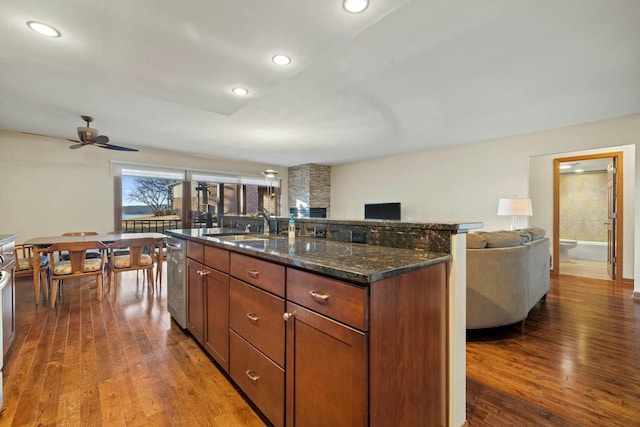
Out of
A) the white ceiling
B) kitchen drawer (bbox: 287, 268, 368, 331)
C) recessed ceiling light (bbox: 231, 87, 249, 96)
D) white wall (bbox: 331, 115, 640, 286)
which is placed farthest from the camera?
white wall (bbox: 331, 115, 640, 286)

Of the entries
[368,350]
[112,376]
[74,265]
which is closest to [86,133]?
[74,265]

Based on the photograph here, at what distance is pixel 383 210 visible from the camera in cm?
634

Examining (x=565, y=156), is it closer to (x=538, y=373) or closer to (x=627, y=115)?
(x=627, y=115)

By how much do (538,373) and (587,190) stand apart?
6422 mm

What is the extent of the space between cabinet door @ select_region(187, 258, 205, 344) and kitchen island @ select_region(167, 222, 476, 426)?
597 mm

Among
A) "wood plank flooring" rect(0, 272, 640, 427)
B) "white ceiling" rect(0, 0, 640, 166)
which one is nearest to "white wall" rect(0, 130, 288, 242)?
"white ceiling" rect(0, 0, 640, 166)

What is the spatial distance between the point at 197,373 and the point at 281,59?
94.6 inches

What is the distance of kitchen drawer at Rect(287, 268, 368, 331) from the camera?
37.2 inches

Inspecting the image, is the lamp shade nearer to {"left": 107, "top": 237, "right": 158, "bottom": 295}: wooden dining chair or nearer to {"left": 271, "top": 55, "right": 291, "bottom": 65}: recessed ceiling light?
{"left": 271, "top": 55, "right": 291, "bottom": 65}: recessed ceiling light

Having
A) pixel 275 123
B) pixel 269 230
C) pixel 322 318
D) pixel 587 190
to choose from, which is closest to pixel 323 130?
pixel 275 123

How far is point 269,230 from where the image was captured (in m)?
2.70

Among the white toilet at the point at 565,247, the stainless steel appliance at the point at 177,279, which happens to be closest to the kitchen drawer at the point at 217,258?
the stainless steel appliance at the point at 177,279

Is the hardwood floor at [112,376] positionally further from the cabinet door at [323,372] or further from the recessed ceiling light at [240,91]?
the recessed ceiling light at [240,91]

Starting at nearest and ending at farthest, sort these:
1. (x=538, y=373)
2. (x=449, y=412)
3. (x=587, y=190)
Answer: (x=449, y=412), (x=538, y=373), (x=587, y=190)
